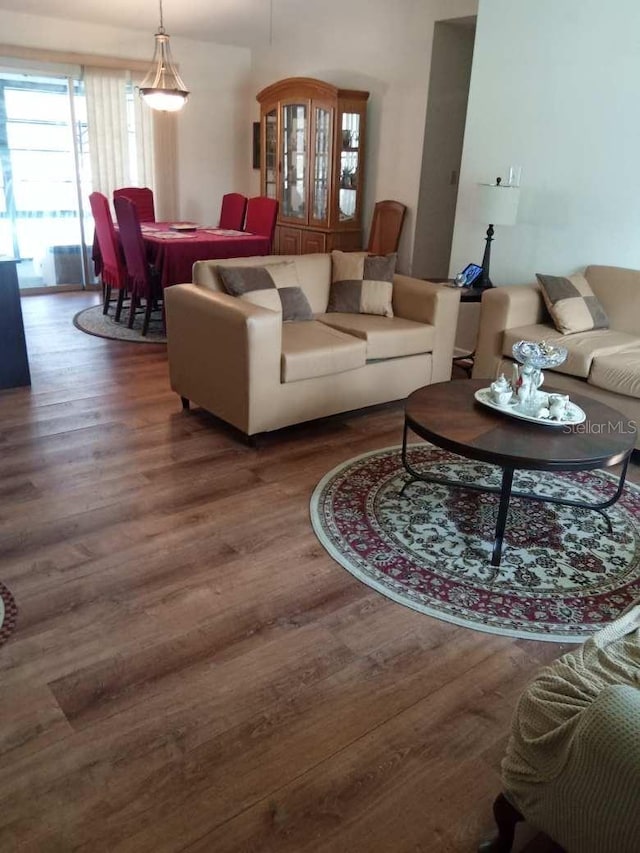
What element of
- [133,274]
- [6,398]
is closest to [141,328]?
[133,274]

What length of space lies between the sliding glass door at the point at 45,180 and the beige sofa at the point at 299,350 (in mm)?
3852

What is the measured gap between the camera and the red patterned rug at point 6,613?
78.3 inches

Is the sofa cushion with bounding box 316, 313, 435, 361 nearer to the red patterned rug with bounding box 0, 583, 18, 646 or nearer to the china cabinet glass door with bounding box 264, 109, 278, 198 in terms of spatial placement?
the red patterned rug with bounding box 0, 583, 18, 646

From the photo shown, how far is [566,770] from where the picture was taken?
3.73 feet

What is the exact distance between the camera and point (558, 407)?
2.54 m

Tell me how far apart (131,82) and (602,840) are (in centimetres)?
752

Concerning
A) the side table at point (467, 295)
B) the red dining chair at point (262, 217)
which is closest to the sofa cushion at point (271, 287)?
the side table at point (467, 295)

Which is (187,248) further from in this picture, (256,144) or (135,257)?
(256,144)

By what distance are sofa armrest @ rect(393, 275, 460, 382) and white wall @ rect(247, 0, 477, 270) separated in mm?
2025

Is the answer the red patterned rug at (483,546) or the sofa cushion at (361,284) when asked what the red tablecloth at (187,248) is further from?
the red patterned rug at (483,546)

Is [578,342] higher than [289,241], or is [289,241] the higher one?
[289,241]

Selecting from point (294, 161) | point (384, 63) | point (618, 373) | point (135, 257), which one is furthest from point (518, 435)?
Answer: point (294, 161)

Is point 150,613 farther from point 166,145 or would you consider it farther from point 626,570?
point 166,145

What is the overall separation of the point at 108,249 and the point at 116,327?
66 centimetres
